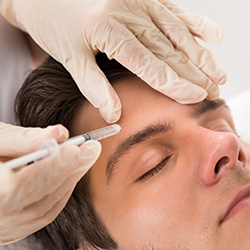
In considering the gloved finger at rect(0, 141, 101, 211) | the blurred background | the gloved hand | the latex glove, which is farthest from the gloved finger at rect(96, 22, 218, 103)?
the blurred background

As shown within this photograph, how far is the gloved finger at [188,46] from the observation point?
1422 mm

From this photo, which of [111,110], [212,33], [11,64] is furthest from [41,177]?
[11,64]

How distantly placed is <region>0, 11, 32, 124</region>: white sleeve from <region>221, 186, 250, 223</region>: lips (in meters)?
0.86

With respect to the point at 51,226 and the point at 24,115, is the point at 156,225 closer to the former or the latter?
the point at 51,226

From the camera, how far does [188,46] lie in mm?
1423

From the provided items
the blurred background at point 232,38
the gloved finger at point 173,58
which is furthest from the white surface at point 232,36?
the gloved finger at point 173,58

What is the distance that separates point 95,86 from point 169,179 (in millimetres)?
331

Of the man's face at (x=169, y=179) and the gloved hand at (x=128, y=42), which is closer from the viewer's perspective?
the man's face at (x=169, y=179)

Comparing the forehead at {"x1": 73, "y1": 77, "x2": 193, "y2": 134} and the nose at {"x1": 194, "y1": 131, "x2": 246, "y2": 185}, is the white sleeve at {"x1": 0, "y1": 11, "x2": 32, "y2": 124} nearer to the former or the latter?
the forehead at {"x1": 73, "y1": 77, "x2": 193, "y2": 134}

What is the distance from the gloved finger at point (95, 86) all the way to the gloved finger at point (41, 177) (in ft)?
1.12

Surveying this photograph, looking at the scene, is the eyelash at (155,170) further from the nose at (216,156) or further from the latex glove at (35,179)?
the latex glove at (35,179)

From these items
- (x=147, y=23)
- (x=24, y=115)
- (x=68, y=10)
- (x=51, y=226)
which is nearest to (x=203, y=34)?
(x=147, y=23)

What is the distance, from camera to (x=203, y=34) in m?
1.49

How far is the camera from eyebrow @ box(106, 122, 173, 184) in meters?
1.28
